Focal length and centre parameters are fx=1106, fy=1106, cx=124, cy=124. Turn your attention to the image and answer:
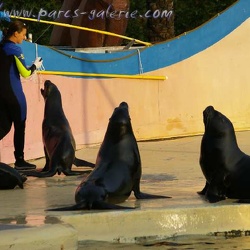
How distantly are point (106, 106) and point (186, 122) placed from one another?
163 cm

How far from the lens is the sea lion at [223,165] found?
914 cm

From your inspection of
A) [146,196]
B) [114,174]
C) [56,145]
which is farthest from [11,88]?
[114,174]

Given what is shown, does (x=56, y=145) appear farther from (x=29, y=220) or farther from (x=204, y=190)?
(x=29, y=220)

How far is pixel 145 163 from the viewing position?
13.0 m

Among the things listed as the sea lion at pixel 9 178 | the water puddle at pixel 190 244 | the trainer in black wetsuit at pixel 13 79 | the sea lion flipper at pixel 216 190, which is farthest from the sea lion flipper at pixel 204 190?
the trainer in black wetsuit at pixel 13 79

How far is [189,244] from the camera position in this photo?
321 inches

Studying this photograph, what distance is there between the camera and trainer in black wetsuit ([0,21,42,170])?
11422mm

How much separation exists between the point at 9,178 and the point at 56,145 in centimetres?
127

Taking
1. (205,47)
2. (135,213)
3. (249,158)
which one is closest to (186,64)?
(205,47)

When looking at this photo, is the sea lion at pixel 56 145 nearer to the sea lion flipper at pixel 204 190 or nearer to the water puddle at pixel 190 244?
the sea lion flipper at pixel 204 190

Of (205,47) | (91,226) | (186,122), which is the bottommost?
(91,226)

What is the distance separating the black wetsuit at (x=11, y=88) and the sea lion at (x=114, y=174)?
Result: 230 centimetres

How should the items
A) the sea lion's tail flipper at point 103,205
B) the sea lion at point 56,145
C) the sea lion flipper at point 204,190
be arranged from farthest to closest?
the sea lion at point 56,145 → the sea lion flipper at point 204,190 → the sea lion's tail flipper at point 103,205

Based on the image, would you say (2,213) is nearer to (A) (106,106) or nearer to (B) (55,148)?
(B) (55,148)
